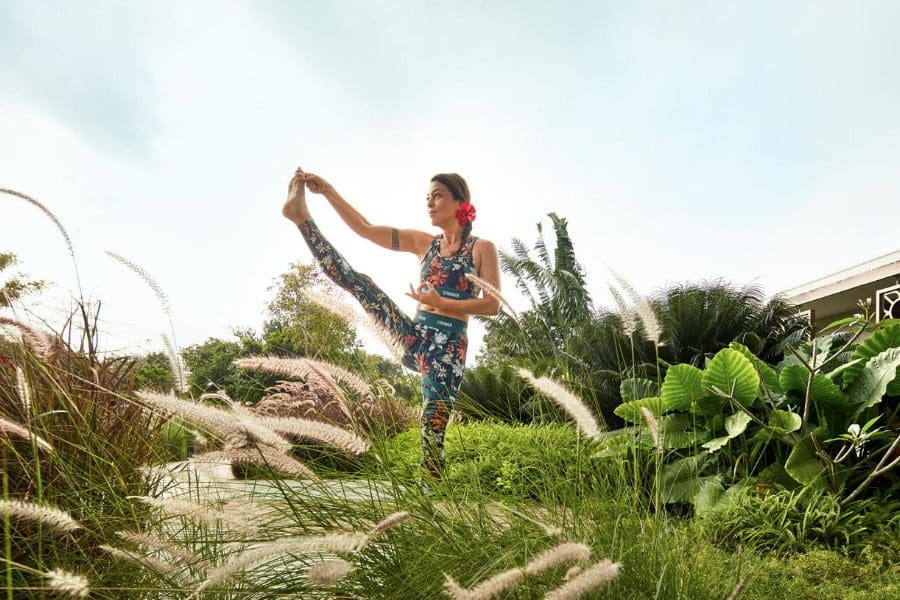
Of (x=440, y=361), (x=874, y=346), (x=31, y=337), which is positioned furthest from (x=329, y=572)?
(x=874, y=346)

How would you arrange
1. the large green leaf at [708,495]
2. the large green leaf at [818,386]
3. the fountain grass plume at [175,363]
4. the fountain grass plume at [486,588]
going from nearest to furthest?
the fountain grass plume at [486,588] → the fountain grass plume at [175,363] → the large green leaf at [708,495] → the large green leaf at [818,386]

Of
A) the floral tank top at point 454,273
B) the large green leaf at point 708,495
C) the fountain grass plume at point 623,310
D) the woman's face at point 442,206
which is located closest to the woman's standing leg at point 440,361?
the floral tank top at point 454,273

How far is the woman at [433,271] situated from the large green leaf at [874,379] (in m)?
2.02

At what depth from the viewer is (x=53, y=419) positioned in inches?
82.4

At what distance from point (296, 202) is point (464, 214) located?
38.4 inches

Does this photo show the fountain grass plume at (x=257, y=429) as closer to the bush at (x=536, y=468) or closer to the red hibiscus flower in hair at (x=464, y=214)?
the bush at (x=536, y=468)

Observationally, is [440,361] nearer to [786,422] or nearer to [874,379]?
[786,422]

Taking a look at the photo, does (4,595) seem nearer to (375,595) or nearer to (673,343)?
(375,595)

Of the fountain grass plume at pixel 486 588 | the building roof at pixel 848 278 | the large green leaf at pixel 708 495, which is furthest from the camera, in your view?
the building roof at pixel 848 278

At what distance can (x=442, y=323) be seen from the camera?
3533mm

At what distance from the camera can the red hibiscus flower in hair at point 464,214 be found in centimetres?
389

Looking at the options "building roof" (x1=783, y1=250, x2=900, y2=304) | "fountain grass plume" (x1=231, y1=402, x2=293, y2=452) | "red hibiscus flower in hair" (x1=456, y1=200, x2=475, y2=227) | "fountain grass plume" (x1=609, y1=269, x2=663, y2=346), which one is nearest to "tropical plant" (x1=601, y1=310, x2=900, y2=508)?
"fountain grass plume" (x1=609, y1=269, x2=663, y2=346)

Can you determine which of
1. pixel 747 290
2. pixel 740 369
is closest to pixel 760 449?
pixel 740 369

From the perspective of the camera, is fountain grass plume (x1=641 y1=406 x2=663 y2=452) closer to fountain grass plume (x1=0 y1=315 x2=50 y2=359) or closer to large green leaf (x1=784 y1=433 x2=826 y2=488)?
fountain grass plume (x1=0 y1=315 x2=50 y2=359)
